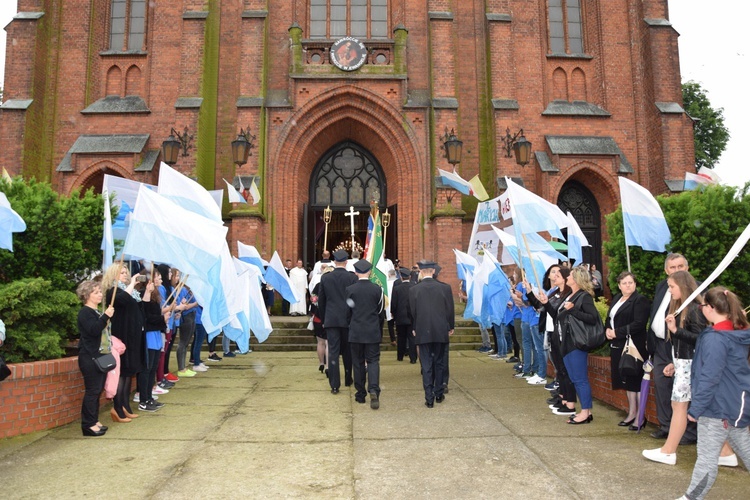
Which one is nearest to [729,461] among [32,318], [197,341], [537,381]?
[537,381]

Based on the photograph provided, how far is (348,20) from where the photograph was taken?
18.3 m

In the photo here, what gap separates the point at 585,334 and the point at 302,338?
27.0 ft

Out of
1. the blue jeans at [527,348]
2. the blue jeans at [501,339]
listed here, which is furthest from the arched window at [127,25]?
the blue jeans at [527,348]

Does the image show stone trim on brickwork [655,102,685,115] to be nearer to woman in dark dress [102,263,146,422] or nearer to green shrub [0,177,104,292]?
green shrub [0,177,104,292]

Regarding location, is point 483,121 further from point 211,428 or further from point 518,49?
point 211,428

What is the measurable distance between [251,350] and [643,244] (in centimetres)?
893

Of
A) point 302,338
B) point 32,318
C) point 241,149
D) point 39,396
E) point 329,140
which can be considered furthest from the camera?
point 329,140

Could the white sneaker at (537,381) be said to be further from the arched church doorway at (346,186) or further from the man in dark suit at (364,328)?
the arched church doorway at (346,186)

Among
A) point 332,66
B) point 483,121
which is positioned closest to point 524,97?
point 483,121

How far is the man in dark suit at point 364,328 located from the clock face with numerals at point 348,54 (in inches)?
445

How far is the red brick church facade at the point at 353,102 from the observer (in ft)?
55.1

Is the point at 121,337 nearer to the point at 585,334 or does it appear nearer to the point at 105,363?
the point at 105,363

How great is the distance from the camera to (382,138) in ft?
57.6

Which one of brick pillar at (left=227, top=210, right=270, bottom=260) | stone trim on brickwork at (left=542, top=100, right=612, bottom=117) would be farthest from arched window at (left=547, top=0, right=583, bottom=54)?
brick pillar at (left=227, top=210, right=270, bottom=260)
